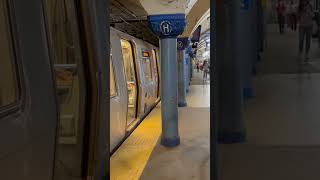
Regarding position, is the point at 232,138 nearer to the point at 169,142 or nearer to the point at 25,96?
the point at 25,96

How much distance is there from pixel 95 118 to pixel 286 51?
92 cm

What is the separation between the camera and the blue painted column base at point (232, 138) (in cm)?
141

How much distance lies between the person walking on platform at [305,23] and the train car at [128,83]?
4.49 m

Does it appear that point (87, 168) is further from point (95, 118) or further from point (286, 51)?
point (286, 51)

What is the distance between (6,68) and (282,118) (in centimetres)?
92

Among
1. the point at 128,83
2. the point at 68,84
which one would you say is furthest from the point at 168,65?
the point at 68,84

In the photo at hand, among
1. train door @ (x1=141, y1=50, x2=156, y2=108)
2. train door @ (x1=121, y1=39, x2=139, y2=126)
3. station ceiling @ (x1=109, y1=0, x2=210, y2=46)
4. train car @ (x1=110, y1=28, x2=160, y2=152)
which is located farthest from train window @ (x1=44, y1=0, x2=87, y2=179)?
train door @ (x1=141, y1=50, x2=156, y2=108)

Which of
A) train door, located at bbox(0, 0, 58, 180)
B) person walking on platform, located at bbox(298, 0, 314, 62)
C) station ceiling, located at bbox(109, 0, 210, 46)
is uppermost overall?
station ceiling, located at bbox(109, 0, 210, 46)

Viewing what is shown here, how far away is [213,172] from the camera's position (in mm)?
1564

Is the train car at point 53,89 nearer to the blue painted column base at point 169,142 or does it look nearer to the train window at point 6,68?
the train window at point 6,68

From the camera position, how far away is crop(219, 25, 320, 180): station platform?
1363 mm

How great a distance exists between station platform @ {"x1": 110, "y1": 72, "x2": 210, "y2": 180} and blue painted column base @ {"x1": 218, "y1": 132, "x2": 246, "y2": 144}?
337cm

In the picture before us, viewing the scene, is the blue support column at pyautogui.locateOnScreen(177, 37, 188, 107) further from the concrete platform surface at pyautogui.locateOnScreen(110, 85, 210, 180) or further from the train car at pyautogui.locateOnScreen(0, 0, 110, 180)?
the train car at pyautogui.locateOnScreen(0, 0, 110, 180)

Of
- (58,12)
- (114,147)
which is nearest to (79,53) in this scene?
(58,12)
